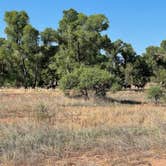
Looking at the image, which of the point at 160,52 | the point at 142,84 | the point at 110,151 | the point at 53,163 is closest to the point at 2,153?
the point at 53,163

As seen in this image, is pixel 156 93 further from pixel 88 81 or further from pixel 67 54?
pixel 67 54

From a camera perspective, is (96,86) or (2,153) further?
(96,86)

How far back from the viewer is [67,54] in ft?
171

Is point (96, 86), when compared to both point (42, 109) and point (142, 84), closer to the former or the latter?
point (42, 109)

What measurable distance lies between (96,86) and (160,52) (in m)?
38.9

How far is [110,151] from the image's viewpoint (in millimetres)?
10992

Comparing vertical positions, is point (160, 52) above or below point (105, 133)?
above

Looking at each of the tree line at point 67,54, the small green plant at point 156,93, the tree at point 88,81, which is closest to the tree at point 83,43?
the tree line at point 67,54

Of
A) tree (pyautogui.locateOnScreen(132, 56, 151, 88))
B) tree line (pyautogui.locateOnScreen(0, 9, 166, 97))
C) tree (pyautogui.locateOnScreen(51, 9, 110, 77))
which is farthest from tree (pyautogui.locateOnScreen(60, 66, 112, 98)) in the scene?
tree (pyautogui.locateOnScreen(132, 56, 151, 88))

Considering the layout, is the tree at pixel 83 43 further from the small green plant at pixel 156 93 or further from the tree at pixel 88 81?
the small green plant at pixel 156 93

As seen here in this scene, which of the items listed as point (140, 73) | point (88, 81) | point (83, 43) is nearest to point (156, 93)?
point (88, 81)

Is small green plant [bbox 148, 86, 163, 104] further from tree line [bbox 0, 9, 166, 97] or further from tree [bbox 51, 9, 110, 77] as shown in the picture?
tree [bbox 51, 9, 110, 77]

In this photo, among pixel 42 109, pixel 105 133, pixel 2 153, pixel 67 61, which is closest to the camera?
pixel 2 153

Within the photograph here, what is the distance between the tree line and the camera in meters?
51.5
